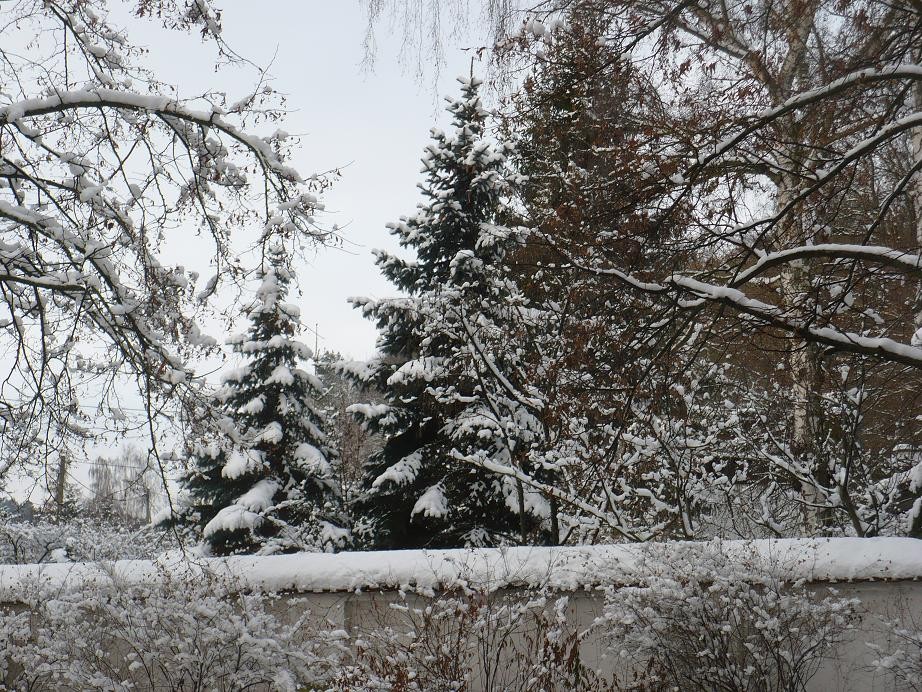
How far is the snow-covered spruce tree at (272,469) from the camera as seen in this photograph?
1397 cm

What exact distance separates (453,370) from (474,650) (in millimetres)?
5859

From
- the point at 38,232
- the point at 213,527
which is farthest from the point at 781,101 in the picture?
the point at 213,527

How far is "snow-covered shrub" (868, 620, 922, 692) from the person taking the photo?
15.7 ft

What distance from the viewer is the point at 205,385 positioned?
582 cm

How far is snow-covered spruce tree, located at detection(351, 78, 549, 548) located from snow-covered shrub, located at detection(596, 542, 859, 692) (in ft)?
15.0

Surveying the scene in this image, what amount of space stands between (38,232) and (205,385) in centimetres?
169

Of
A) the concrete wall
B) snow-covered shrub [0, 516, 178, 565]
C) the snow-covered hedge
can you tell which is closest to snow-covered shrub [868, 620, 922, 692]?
the snow-covered hedge

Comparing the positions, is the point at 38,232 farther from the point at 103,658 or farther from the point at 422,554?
the point at 422,554

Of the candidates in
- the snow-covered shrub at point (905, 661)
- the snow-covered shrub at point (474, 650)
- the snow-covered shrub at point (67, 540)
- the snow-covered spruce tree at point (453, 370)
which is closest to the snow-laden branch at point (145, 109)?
the snow-covered shrub at point (474, 650)

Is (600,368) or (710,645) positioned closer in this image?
(710,645)

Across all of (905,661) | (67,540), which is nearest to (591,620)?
(905,661)

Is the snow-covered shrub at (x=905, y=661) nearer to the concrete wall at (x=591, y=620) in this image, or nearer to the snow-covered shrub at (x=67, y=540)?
the concrete wall at (x=591, y=620)

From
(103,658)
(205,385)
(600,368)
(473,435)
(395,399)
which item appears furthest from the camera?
(395,399)

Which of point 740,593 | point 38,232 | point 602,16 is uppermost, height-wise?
point 602,16
